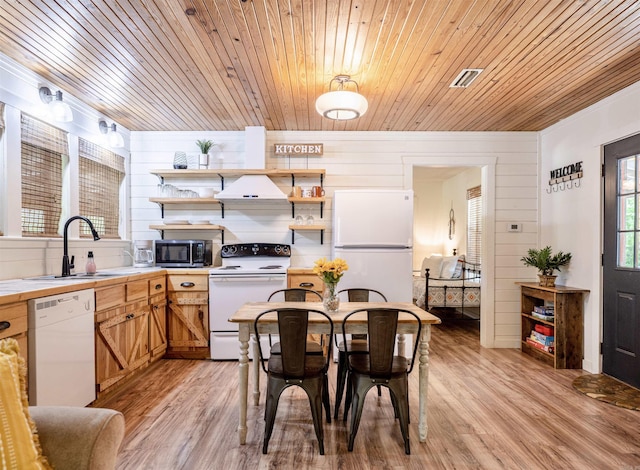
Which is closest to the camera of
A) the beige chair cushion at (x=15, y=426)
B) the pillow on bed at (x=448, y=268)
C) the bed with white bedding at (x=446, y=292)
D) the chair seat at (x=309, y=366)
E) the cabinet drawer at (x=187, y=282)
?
the beige chair cushion at (x=15, y=426)

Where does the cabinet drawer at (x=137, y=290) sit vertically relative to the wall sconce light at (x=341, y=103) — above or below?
below

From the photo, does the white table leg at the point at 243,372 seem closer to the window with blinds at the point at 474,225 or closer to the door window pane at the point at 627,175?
the door window pane at the point at 627,175

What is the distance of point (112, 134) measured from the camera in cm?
362

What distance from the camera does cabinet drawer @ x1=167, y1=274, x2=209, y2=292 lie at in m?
3.65

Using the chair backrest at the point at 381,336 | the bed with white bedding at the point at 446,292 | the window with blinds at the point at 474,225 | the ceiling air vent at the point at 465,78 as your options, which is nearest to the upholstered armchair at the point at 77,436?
the chair backrest at the point at 381,336

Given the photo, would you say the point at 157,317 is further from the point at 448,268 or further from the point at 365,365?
the point at 448,268

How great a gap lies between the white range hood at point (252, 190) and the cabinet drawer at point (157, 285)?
1.04 metres

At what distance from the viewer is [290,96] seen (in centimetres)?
317

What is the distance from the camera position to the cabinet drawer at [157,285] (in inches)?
132

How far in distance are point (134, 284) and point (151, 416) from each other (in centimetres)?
110

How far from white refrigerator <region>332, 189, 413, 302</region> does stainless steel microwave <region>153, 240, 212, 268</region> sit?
5.16 ft

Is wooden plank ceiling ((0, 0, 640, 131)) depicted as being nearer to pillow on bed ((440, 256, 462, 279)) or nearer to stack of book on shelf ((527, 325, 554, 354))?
stack of book on shelf ((527, 325, 554, 354))

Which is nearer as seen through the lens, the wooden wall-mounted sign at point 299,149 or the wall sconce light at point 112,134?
the wall sconce light at point 112,134

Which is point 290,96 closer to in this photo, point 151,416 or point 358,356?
point 358,356
